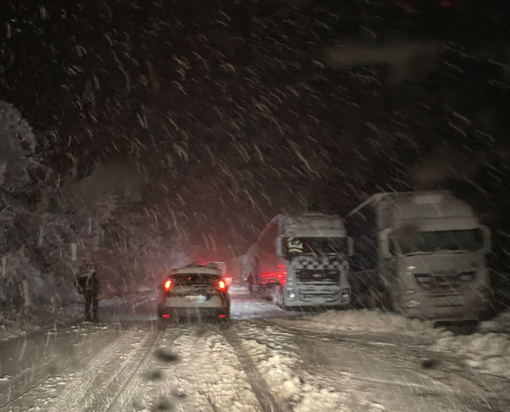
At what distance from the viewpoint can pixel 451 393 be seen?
20.6 ft

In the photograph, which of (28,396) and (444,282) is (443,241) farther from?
(28,396)

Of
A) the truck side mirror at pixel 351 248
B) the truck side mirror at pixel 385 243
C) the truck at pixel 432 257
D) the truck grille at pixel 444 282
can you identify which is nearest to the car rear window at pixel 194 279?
the truck side mirror at pixel 385 243

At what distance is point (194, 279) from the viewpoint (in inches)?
515

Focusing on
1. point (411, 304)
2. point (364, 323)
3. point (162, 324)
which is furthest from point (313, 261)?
point (162, 324)

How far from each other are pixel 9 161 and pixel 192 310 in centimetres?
938

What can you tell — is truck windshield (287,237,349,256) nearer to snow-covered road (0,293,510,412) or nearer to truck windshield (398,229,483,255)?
truck windshield (398,229,483,255)

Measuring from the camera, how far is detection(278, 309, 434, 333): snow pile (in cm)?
1211

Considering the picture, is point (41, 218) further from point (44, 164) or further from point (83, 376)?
point (83, 376)

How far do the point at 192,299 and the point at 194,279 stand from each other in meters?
0.57

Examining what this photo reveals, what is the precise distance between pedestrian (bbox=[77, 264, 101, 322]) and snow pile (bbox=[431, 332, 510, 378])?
10611 millimetres

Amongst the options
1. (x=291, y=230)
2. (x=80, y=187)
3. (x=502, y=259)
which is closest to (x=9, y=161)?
(x=80, y=187)

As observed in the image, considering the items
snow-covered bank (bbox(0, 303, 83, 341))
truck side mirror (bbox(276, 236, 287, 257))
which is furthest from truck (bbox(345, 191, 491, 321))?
snow-covered bank (bbox(0, 303, 83, 341))

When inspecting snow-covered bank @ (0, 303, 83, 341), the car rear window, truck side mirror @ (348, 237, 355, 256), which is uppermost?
truck side mirror @ (348, 237, 355, 256)

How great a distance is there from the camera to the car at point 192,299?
12.7 metres
